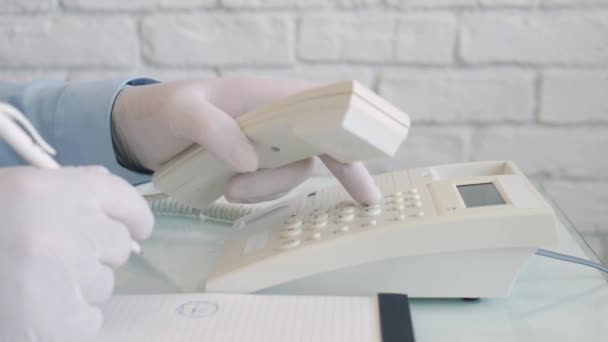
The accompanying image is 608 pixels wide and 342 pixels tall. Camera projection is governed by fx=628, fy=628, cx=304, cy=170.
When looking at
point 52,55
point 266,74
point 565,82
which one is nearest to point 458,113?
point 565,82

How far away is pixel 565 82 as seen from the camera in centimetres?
67

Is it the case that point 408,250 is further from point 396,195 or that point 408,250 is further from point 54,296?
point 54,296

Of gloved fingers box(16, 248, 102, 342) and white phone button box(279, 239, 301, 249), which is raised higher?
gloved fingers box(16, 248, 102, 342)

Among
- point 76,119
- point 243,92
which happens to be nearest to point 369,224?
point 243,92

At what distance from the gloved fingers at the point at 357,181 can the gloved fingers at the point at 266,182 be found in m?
0.03

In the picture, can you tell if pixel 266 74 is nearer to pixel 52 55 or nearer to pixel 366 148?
pixel 52 55

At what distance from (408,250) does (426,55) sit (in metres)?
0.36

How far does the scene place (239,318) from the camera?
0.35 meters

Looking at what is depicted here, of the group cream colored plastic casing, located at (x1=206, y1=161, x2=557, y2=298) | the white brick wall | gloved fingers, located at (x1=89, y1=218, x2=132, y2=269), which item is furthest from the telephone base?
the white brick wall

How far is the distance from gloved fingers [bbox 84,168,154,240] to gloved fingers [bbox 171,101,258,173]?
0.35 feet

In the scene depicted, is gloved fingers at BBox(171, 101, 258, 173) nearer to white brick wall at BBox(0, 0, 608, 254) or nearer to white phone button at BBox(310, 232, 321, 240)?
white phone button at BBox(310, 232, 321, 240)

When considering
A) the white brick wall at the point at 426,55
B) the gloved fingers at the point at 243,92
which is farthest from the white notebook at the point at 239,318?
the white brick wall at the point at 426,55

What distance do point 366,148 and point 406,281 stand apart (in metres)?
0.09

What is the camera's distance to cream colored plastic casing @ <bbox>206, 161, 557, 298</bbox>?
0.36m
